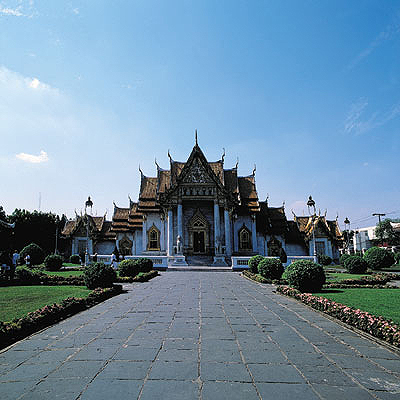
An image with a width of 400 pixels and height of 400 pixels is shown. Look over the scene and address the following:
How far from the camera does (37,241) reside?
162 feet

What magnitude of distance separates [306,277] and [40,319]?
963cm

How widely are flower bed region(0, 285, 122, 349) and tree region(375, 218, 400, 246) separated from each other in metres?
78.6

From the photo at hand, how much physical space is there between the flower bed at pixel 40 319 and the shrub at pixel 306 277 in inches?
293

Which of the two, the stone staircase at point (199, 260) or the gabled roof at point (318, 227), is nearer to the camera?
the stone staircase at point (199, 260)

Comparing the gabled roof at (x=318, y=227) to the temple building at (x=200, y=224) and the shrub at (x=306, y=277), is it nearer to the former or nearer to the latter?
the temple building at (x=200, y=224)

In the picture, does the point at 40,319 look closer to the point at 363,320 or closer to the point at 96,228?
the point at 363,320

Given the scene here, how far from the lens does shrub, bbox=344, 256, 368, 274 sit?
78.7 ft

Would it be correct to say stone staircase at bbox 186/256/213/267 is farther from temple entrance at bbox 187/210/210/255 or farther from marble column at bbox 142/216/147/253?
marble column at bbox 142/216/147/253

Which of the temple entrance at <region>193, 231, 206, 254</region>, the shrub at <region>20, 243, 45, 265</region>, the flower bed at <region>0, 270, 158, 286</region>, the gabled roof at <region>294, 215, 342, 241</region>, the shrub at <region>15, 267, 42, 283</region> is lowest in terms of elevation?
the flower bed at <region>0, 270, 158, 286</region>

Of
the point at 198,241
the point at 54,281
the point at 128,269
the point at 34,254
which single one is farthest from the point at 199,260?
the point at 54,281

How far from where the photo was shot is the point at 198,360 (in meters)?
4.93

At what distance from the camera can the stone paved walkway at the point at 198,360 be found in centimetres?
389

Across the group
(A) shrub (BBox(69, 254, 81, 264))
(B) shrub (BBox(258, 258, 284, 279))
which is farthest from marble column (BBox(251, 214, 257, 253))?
(A) shrub (BBox(69, 254, 81, 264))

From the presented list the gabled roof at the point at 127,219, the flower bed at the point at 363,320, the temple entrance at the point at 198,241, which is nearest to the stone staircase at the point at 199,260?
the temple entrance at the point at 198,241
